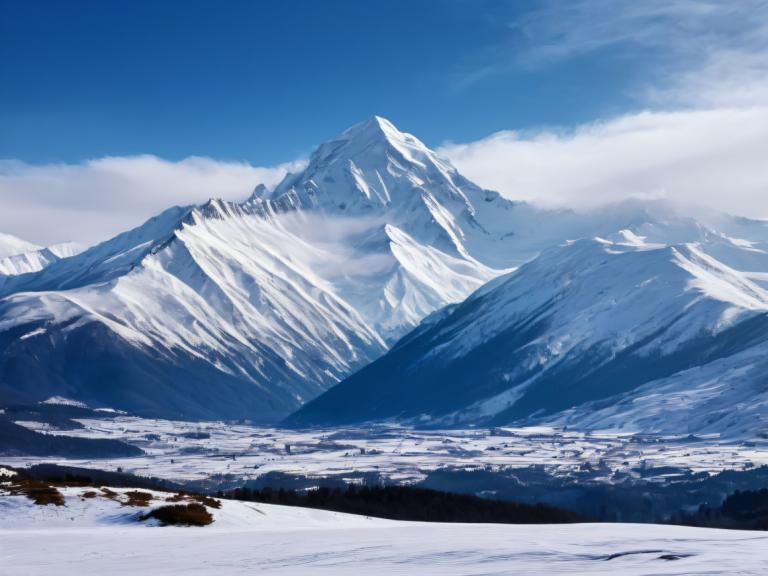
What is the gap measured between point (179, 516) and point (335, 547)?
58.9ft

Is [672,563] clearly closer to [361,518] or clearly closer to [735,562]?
[735,562]

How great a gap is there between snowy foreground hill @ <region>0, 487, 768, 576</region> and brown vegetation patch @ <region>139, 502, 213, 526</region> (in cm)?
78

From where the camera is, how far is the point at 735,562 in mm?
54688

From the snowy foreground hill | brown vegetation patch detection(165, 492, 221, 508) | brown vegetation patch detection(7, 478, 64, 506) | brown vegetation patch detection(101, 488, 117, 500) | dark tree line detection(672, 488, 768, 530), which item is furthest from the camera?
dark tree line detection(672, 488, 768, 530)

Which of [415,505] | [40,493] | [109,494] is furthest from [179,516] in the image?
[415,505]

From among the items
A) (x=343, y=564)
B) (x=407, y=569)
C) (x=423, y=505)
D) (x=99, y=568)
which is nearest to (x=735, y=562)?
(x=407, y=569)

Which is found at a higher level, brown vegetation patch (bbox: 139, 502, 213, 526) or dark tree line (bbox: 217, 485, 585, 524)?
brown vegetation patch (bbox: 139, 502, 213, 526)

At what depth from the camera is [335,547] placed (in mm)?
68688

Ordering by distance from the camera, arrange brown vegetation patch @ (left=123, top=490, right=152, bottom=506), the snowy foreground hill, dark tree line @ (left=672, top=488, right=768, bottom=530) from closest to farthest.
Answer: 1. the snowy foreground hill
2. brown vegetation patch @ (left=123, top=490, right=152, bottom=506)
3. dark tree line @ (left=672, top=488, right=768, bottom=530)

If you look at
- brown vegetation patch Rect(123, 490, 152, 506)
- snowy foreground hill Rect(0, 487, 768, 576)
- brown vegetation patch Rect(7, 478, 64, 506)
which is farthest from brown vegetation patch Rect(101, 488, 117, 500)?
brown vegetation patch Rect(7, 478, 64, 506)

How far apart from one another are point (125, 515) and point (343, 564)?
2742 centimetres

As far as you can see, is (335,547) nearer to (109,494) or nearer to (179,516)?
(179,516)

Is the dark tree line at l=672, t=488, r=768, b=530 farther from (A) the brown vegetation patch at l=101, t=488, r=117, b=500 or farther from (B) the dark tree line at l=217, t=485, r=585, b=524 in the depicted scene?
(A) the brown vegetation patch at l=101, t=488, r=117, b=500

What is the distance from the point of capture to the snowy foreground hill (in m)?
58.3
